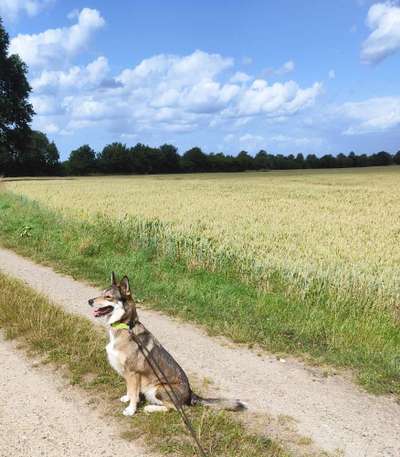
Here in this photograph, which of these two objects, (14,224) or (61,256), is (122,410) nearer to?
(61,256)

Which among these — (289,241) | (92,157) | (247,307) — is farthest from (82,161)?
(247,307)

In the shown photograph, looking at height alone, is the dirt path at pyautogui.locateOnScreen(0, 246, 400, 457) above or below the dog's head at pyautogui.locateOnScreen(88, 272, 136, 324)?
below

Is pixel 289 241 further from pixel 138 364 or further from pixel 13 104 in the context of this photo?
pixel 13 104

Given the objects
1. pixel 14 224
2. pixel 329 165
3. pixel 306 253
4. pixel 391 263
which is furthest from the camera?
pixel 329 165

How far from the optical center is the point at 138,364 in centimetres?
523

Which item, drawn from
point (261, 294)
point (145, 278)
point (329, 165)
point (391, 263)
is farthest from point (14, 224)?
point (329, 165)

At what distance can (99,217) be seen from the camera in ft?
65.5

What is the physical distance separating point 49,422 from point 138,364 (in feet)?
3.63

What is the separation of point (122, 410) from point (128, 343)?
0.76m

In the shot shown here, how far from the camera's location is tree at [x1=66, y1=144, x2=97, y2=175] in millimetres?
108250

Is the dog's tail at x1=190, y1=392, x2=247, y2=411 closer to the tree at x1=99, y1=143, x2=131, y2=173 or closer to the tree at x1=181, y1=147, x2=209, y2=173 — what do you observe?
the tree at x1=99, y1=143, x2=131, y2=173

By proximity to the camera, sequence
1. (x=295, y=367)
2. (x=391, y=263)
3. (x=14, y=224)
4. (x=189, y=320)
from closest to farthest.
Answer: (x=295, y=367)
(x=189, y=320)
(x=391, y=263)
(x=14, y=224)

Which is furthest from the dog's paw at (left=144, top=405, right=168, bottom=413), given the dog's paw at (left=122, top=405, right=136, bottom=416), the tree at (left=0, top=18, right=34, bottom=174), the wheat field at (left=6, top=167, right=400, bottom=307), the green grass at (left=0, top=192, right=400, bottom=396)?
the tree at (left=0, top=18, right=34, bottom=174)

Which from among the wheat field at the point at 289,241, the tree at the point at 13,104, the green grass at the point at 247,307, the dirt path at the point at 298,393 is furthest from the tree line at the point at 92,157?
the dirt path at the point at 298,393
